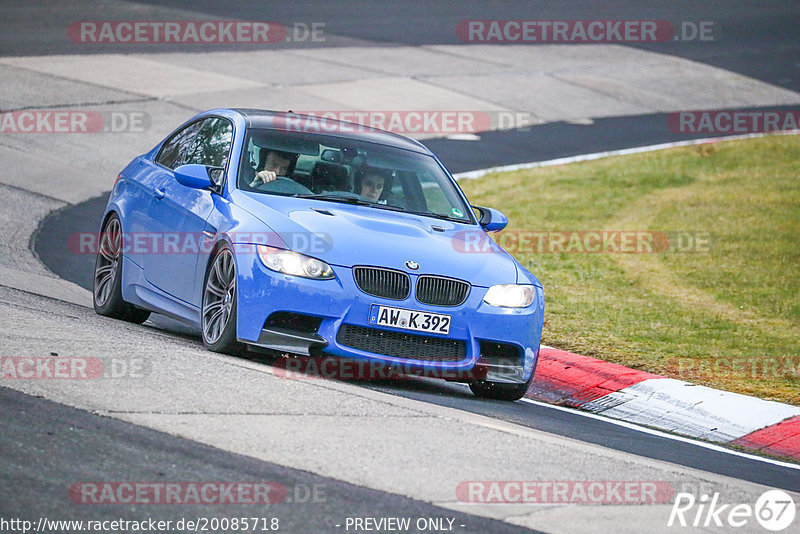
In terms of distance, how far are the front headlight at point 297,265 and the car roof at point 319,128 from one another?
165 cm

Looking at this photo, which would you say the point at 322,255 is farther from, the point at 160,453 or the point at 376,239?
the point at 160,453

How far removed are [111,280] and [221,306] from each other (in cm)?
203

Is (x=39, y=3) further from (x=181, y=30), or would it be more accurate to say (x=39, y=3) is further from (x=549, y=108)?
(x=549, y=108)

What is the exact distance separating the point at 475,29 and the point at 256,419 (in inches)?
1010

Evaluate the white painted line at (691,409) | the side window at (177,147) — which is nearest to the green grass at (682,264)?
the white painted line at (691,409)

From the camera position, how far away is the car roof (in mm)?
9359

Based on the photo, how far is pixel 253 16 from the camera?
29156 mm

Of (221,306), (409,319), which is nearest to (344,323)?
(409,319)

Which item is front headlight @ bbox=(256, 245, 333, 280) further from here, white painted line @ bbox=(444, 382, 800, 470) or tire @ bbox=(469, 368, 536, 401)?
white painted line @ bbox=(444, 382, 800, 470)

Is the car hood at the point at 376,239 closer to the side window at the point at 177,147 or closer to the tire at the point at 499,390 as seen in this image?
the tire at the point at 499,390

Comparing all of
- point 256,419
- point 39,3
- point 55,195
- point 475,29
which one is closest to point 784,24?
point 475,29

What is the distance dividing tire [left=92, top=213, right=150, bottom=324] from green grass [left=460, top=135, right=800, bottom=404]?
3377 mm

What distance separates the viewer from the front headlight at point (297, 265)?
7.84 meters

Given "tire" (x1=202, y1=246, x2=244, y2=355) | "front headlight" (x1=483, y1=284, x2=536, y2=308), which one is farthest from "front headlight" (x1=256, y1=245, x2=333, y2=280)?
"front headlight" (x1=483, y1=284, x2=536, y2=308)
